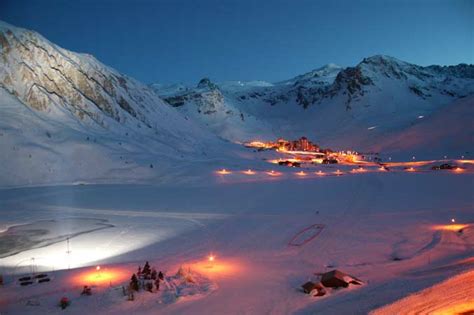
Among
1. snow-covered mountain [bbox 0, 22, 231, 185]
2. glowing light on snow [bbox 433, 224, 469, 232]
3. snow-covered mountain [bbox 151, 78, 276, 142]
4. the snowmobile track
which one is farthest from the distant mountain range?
snow-covered mountain [bbox 151, 78, 276, 142]

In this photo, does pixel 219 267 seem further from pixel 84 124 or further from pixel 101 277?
pixel 84 124

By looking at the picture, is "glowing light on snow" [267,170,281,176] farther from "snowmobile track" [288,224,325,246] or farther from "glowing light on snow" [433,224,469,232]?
"glowing light on snow" [433,224,469,232]

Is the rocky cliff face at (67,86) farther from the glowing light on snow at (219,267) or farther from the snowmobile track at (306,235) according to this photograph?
the glowing light on snow at (219,267)

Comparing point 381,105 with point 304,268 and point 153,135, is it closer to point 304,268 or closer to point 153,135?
point 153,135

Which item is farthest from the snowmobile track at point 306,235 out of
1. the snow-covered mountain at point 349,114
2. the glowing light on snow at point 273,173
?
the snow-covered mountain at point 349,114

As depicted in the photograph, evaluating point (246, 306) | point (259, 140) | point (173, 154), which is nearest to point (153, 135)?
point (173, 154)

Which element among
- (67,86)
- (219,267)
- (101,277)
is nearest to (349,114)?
(67,86)
